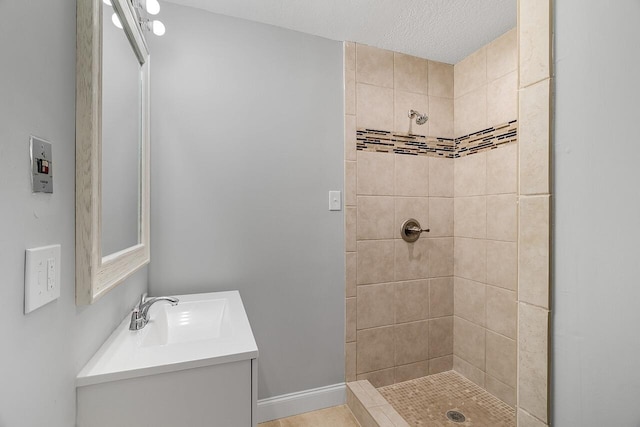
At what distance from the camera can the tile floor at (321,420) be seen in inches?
66.1

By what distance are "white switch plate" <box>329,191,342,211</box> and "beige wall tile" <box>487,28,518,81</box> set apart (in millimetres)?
1273

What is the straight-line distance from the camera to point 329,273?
6.21 ft

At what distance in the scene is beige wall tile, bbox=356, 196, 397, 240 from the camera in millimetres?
1961

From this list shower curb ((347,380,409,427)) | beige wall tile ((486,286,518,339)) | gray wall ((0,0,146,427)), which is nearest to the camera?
gray wall ((0,0,146,427))

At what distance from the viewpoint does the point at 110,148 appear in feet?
3.21

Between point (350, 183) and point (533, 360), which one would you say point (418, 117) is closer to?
point (350, 183)

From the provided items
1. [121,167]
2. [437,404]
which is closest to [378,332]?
[437,404]

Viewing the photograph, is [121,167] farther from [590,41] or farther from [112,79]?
[590,41]

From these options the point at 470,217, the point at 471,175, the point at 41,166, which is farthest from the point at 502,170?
the point at 41,166

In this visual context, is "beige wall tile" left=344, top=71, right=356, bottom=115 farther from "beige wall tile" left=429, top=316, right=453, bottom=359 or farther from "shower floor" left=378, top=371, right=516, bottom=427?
"shower floor" left=378, top=371, right=516, bottom=427

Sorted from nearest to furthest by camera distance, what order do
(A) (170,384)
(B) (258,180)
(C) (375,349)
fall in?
1. (A) (170,384)
2. (B) (258,180)
3. (C) (375,349)

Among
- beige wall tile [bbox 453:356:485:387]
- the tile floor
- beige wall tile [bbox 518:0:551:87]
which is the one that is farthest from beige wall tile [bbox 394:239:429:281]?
beige wall tile [bbox 518:0:551:87]

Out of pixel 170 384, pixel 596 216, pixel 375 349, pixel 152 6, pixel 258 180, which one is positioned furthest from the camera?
pixel 375 349

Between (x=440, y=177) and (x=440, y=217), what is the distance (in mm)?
297
